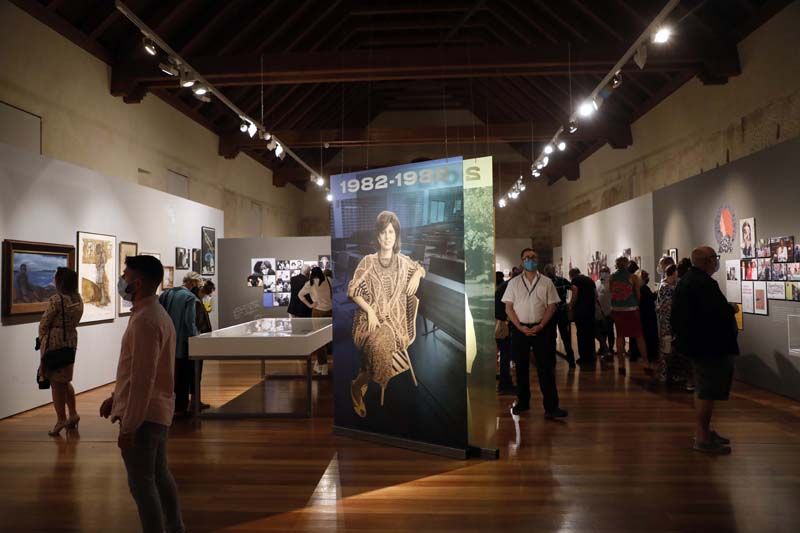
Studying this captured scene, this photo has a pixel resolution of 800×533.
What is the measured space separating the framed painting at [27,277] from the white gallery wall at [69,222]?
113 mm

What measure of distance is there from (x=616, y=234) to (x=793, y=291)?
5.96 m

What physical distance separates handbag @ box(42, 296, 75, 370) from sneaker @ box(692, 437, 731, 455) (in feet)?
18.5

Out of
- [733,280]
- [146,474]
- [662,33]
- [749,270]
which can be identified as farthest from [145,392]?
[733,280]

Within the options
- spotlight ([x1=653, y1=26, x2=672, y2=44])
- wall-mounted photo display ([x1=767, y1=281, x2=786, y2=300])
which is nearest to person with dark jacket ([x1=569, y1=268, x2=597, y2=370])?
wall-mounted photo display ([x1=767, y1=281, x2=786, y2=300])

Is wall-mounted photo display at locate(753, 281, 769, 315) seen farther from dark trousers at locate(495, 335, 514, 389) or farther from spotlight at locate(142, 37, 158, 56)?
spotlight at locate(142, 37, 158, 56)

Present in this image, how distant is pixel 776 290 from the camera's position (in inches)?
271

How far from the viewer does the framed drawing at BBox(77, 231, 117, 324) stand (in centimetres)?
780

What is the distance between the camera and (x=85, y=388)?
789cm

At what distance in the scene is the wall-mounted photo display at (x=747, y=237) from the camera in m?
7.38

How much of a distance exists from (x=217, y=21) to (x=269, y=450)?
7.47 metres

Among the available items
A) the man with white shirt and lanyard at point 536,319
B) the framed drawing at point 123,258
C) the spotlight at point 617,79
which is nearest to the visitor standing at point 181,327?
the framed drawing at point 123,258

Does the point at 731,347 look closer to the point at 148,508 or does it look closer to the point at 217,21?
the point at 148,508

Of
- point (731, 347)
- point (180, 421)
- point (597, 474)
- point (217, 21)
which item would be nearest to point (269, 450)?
point (180, 421)

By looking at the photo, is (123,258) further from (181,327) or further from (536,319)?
(536,319)
